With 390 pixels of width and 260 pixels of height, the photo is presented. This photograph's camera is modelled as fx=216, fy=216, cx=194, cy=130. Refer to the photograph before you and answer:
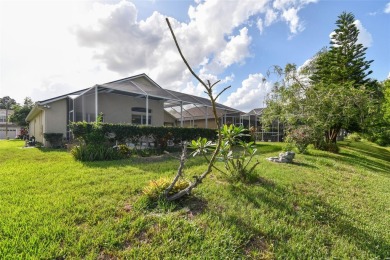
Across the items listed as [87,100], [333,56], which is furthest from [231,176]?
[333,56]

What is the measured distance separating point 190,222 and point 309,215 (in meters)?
2.26

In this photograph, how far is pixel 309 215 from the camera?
12.9ft

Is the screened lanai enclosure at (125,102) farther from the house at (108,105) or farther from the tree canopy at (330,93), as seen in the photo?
the tree canopy at (330,93)

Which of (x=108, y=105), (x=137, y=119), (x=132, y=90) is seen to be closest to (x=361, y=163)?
(x=132, y=90)

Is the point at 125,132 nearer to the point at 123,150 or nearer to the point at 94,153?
the point at 123,150

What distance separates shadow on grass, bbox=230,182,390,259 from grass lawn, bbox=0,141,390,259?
18 millimetres

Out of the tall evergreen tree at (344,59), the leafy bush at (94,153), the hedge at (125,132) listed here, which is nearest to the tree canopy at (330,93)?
the tall evergreen tree at (344,59)

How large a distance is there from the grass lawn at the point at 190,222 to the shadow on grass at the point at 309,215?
0.06 ft

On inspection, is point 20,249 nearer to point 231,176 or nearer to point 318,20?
point 231,176

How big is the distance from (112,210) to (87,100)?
14.9 metres

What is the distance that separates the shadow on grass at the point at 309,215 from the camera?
3.30 m

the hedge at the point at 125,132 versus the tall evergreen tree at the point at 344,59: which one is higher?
the tall evergreen tree at the point at 344,59

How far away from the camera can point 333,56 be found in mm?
20562

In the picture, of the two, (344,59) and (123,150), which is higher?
(344,59)
